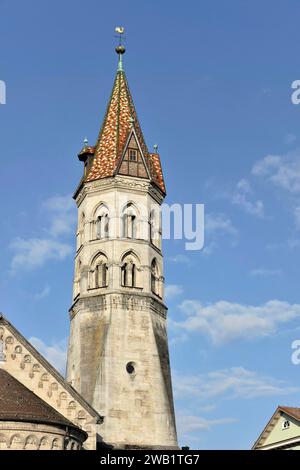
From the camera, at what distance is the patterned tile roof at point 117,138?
5600 centimetres

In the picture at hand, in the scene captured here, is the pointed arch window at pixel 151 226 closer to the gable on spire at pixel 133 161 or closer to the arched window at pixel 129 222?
the arched window at pixel 129 222

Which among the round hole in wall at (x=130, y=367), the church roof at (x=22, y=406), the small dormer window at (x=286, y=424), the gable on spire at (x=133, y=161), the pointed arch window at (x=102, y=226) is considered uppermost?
the gable on spire at (x=133, y=161)

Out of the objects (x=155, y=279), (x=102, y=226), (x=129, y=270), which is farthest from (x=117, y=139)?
(x=155, y=279)

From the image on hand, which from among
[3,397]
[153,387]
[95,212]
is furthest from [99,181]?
[3,397]

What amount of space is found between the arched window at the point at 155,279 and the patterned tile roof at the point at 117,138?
5670 mm

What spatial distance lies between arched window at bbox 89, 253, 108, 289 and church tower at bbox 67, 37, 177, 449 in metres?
0.06

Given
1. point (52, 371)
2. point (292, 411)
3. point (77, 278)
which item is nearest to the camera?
point (52, 371)

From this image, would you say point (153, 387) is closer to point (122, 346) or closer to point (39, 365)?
point (122, 346)

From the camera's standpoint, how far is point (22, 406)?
40.7m

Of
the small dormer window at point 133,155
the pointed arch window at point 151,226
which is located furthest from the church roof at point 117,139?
the pointed arch window at point 151,226

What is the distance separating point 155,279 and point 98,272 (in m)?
3.71

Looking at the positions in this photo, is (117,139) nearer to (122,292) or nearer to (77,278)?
(77,278)

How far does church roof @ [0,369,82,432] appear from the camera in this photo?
3991 centimetres

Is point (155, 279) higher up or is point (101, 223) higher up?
point (101, 223)
